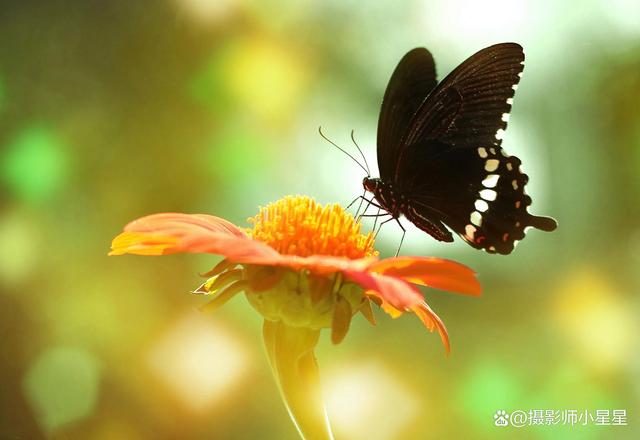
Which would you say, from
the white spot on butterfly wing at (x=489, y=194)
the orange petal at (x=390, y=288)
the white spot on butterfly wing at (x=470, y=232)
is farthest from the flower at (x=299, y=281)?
the white spot on butterfly wing at (x=489, y=194)

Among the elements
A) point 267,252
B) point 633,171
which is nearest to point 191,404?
point 267,252

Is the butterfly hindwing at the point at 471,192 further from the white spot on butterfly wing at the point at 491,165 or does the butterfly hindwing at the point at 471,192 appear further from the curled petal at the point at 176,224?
the curled petal at the point at 176,224

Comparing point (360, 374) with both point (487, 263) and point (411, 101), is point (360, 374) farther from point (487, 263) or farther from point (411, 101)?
point (411, 101)

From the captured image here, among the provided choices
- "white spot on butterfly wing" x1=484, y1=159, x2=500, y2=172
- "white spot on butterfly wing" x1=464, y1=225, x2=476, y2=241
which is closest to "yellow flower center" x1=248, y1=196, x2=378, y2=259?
"white spot on butterfly wing" x1=464, y1=225, x2=476, y2=241

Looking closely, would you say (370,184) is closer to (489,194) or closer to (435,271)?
(489,194)

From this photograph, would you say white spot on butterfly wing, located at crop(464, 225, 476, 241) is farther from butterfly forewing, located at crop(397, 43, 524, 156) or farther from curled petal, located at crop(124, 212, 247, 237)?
curled petal, located at crop(124, 212, 247, 237)

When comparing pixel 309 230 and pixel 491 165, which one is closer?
pixel 309 230

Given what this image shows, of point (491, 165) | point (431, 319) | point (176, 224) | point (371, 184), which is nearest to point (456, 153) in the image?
point (491, 165)

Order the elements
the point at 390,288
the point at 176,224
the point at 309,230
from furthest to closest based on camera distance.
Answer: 1. the point at 309,230
2. the point at 176,224
3. the point at 390,288
